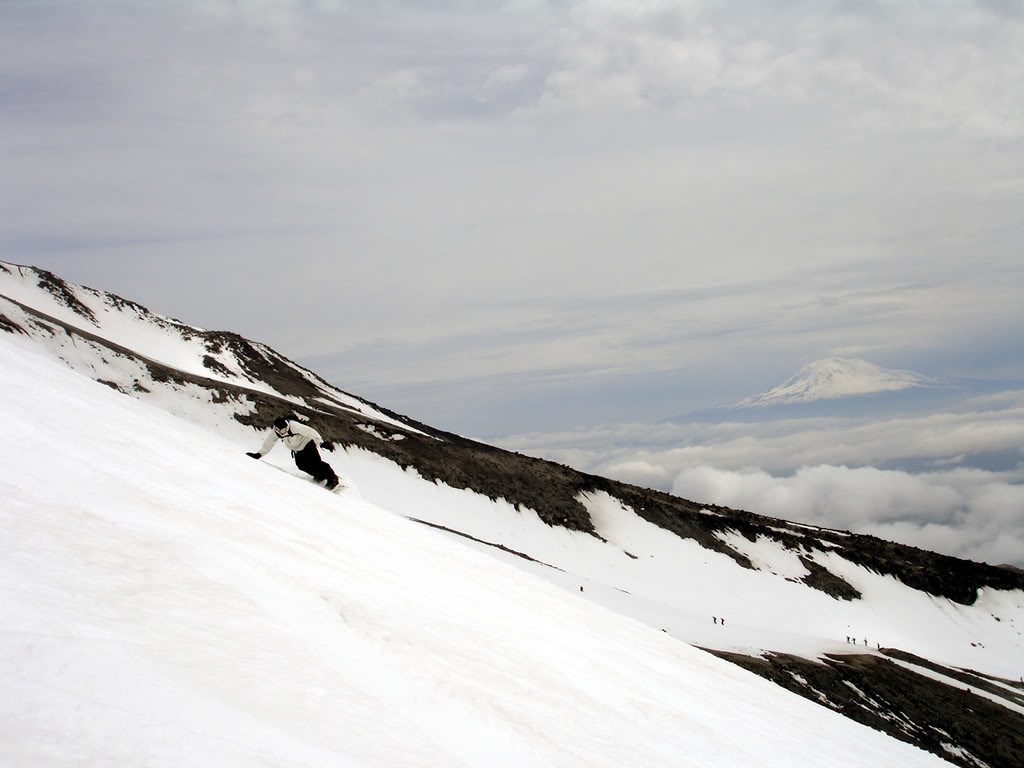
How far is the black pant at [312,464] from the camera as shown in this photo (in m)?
15.1

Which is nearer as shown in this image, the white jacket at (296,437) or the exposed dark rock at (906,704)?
the white jacket at (296,437)

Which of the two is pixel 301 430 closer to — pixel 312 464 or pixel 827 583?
pixel 312 464

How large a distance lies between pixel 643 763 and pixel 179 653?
367cm

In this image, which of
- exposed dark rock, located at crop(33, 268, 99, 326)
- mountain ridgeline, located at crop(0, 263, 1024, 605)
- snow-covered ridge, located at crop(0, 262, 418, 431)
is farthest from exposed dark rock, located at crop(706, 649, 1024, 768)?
exposed dark rock, located at crop(33, 268, 99, 326)

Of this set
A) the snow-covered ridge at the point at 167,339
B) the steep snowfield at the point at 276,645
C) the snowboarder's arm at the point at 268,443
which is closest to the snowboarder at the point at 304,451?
the snowboarder's arm at the point at 268,443

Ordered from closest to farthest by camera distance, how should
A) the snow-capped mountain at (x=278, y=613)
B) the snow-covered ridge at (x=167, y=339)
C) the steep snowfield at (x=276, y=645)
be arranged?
the steep snowfield at (x=276, y=645), the snow-capped mountain at (x=278, y=613), the snow-covered ridge at (x=167, y=339)

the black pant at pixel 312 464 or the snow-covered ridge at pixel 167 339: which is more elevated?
the snow-covered ridge at pixel 167 339

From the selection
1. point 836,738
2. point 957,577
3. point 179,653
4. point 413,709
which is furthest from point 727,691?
point 957,577

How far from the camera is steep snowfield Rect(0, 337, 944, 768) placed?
351cm

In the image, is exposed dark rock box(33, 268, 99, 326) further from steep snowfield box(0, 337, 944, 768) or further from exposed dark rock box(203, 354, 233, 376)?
steep snowfield box(0, 337, 944, 768)

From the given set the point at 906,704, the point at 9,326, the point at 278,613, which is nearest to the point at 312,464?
the point at 278,613

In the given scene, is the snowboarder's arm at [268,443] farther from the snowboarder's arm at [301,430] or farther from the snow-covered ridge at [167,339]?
the snow-covered ridge at [167,339]

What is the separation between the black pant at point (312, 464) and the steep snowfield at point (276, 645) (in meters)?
3.46

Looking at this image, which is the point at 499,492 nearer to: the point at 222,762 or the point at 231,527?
the point at 231,527
